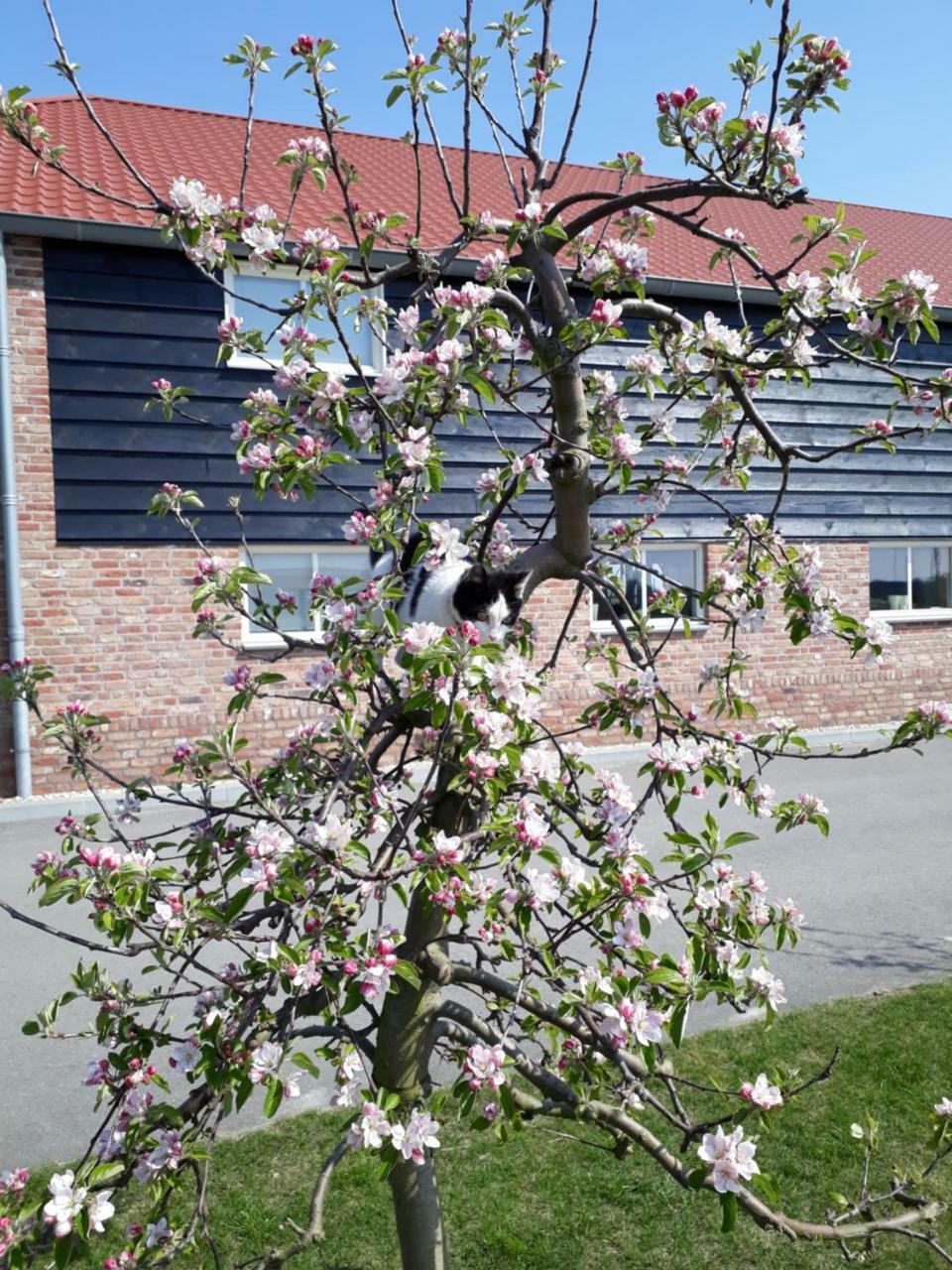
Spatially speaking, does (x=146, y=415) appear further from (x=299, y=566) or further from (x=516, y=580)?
(x=516, y=580)

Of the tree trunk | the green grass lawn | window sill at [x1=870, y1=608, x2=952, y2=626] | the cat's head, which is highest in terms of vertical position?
the cat's head

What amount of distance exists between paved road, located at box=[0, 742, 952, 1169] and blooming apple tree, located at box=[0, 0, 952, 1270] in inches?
80.5

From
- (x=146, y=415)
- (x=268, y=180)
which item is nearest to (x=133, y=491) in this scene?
(x=146, y=415)

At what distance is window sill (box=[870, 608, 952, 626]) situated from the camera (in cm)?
1278

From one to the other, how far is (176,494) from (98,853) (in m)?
1.26

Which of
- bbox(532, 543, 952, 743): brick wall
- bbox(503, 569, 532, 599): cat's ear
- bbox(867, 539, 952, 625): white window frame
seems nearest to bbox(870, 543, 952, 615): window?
bbox(867, 539, 952, 625): white window frame

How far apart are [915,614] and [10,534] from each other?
10.9 meters

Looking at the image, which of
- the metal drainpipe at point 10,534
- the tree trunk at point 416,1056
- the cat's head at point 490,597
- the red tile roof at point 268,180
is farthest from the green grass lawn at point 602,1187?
the red tile roof at point 268,180

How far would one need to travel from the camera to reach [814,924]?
18.5ft

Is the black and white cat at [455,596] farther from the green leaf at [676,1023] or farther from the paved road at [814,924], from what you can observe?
the paved road at [814,924]

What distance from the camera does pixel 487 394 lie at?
6.12 ft

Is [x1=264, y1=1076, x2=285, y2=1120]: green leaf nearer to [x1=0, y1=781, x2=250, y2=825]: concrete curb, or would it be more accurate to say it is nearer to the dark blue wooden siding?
[x1=0, y1=781, x2=250, y2=825]: concrete curb

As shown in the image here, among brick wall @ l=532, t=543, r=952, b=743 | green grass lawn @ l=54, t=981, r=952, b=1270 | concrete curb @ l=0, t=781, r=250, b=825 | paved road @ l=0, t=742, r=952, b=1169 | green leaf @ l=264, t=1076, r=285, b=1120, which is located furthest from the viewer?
brick wall @ l=532, t=543, r=952, b=743

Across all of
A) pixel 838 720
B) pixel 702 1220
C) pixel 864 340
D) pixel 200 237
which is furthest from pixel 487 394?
pixel 838 720
